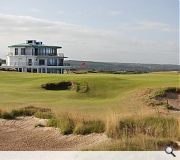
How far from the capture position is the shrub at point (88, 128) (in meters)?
10.4

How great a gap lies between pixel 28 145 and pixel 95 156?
12.6 feet

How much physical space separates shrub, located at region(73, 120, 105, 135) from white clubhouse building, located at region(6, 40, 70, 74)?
5843 cm

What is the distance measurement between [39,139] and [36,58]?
6026 cm

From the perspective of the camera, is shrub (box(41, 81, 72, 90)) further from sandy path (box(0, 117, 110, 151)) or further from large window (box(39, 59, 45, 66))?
large window (box(39, 59, 45, 66))

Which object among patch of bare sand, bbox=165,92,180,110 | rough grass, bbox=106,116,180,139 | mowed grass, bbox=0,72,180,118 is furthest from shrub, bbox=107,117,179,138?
patch of bare sand, bbox=165,92,180,110

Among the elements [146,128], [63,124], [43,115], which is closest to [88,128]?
[63,124]

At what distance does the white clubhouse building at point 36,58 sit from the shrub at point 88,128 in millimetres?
58429

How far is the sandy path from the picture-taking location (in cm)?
932

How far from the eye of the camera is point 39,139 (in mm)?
10414

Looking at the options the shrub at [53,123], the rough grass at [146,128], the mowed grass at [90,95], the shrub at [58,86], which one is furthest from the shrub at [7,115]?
the shrub at [58,86]

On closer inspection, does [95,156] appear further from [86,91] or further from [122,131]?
[86,91]

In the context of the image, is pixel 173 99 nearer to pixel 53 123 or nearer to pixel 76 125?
pixel 53 123

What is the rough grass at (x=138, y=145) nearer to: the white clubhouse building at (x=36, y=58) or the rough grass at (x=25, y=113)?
the rough grass at (x=25, y=113)

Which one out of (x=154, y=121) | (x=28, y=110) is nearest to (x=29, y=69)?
(x=28, y=110)
